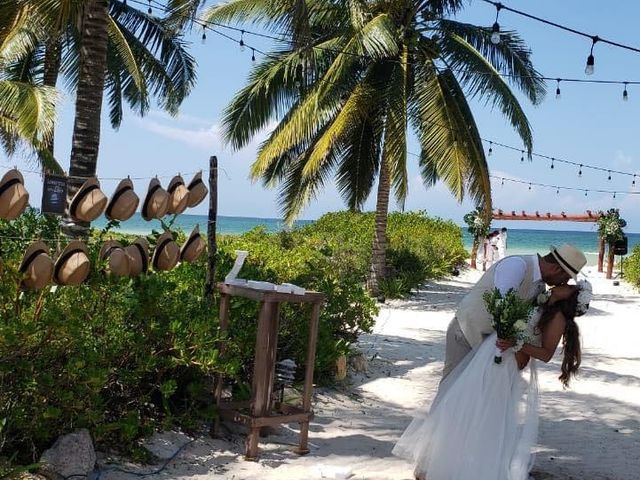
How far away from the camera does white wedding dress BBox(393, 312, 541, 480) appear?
13.6 ft

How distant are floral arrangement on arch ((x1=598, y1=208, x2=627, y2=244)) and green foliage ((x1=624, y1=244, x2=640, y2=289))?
146 cm

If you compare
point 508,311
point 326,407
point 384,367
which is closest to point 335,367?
point 326,407

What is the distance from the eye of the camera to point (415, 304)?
15.1 m

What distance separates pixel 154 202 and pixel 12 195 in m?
0.98

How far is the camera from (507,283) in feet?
13.9

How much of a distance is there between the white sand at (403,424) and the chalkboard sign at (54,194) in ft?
4.90

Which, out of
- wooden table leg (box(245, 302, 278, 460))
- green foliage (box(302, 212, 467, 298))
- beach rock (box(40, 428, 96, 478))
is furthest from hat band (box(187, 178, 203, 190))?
green foliage (box(302, 212, 467, 298))

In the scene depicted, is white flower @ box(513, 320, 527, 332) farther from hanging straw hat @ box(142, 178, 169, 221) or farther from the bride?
hanging straw hat @ box(142, 178, 169, 221)

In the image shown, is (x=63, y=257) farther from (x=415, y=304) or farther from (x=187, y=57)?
(x=187, y=57)

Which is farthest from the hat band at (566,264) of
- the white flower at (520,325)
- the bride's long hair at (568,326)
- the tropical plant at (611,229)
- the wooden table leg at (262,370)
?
the tropical plant at (611,229)

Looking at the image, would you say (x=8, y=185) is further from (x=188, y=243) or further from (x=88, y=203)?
(x=188, y=243)

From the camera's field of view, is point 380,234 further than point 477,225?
No

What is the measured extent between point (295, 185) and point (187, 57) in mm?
4351

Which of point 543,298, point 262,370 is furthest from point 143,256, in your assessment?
point 543,298
